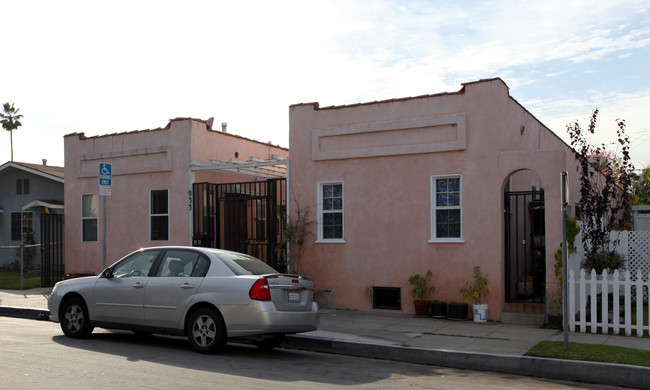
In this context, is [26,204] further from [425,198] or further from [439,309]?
[439,309]

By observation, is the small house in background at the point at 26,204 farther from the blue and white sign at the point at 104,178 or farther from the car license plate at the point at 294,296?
the car license plate at the point at 294,296

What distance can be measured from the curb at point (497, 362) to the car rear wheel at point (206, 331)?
1736mm

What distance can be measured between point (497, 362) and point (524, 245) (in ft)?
16.7

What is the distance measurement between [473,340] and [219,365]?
14.2 ft

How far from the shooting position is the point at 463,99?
12.8 m

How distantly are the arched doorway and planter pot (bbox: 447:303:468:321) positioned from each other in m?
1.03

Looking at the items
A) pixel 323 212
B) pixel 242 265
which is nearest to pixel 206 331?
pixel 242 265

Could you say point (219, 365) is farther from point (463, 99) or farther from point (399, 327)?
point (463, 99)

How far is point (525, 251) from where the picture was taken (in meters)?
13.1

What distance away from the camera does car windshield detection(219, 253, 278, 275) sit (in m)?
9.52

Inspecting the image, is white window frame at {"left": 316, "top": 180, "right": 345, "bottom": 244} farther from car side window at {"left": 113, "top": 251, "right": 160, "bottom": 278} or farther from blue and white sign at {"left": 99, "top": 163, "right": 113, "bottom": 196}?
car side window at {"left": 113, "top": 251, "right": 160, "bottom": 278}

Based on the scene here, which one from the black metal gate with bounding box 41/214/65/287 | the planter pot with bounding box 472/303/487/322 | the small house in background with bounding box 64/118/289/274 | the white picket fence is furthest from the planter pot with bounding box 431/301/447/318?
the black metal gate with bounding box 41/214/65/287

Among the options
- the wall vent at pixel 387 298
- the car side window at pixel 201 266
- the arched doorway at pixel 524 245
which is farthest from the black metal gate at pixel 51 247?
the arched doorway at pixel 524 245

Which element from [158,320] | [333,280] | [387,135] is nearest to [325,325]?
[333,280]
